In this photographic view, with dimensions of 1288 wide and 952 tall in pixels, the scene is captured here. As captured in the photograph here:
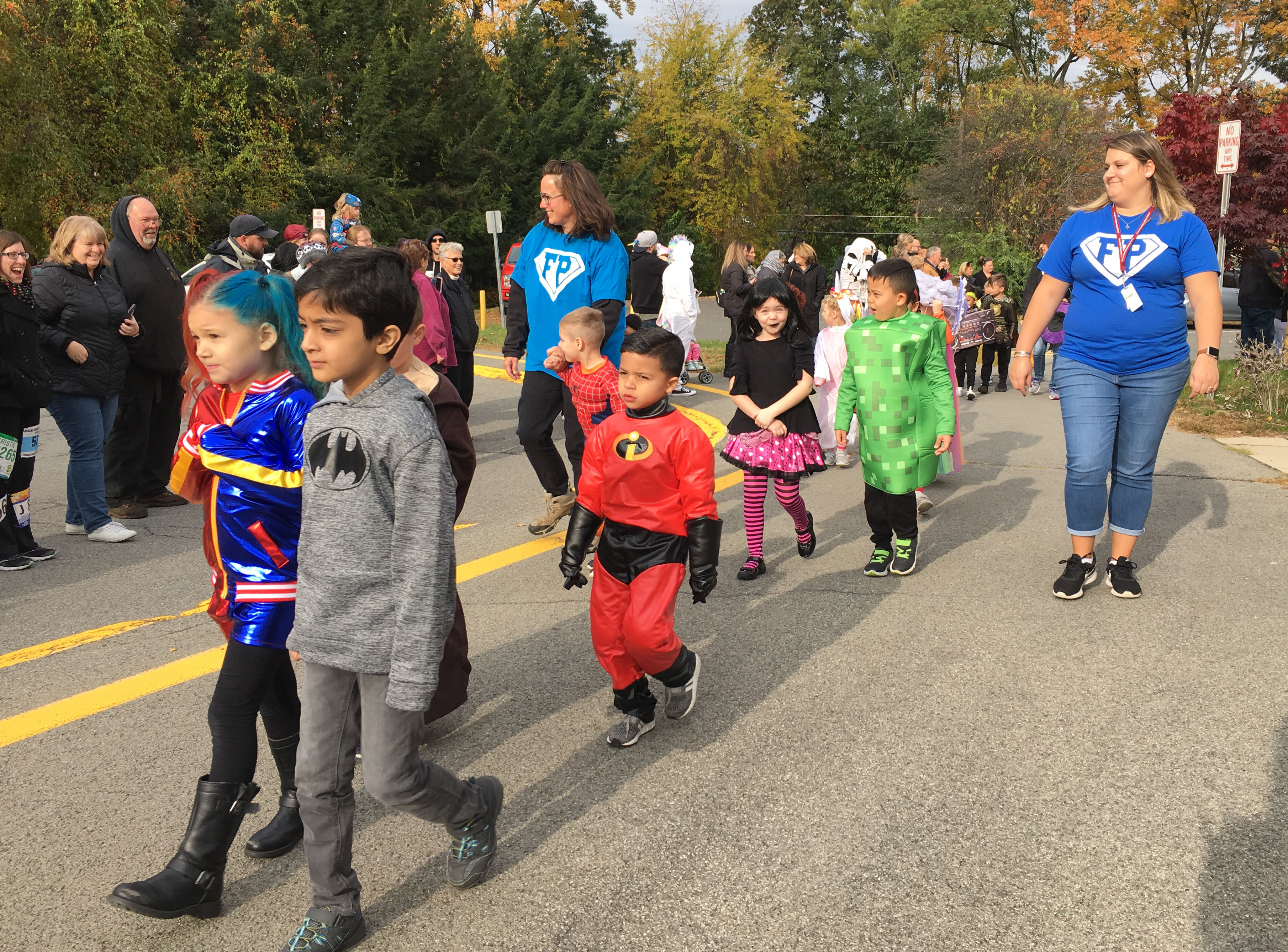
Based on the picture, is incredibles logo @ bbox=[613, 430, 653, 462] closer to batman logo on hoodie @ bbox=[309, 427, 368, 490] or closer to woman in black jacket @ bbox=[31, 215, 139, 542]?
batman logo on hoodie @ bbox=[309, 427, 368, 490]

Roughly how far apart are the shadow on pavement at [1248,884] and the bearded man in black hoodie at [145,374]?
6.66 m

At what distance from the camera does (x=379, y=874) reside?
296 centimetres

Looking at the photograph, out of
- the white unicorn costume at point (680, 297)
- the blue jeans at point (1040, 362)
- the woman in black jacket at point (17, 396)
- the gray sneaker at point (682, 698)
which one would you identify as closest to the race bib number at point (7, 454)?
→ the woman in black jacket at point (17, 396)

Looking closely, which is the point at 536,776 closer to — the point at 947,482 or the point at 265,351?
the point at 265,351

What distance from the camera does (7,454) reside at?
6090 millimetres

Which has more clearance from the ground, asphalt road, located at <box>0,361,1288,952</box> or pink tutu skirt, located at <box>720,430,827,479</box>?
pink tutu skirt, located at <box>720,430,827,479</box>

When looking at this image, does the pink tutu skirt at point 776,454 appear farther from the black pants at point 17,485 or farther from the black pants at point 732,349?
the black pants at point 17,485

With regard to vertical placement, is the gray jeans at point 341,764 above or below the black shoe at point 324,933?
above

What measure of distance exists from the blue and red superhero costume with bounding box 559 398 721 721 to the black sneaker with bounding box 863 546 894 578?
2232mm

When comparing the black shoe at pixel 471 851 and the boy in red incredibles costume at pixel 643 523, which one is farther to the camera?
the boy in red incredibles costume at pixel 643 523

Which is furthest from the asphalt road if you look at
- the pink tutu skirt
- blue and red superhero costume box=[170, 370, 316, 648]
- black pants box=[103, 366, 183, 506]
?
black pants box=[103, 366, 183, 506]

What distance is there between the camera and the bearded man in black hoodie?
23.9 ft

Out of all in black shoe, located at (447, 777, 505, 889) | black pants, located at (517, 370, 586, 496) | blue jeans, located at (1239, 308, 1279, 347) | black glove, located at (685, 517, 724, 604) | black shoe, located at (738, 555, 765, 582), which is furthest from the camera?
blue jeans, located at (1239, 308, 1279, 347)

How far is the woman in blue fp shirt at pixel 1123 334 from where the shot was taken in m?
4.89
